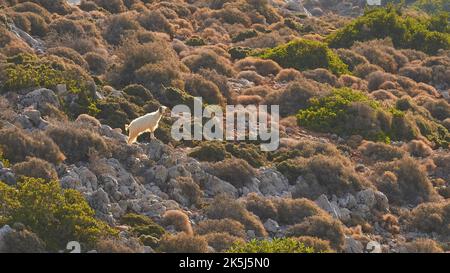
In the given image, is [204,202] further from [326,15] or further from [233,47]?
[326,15]

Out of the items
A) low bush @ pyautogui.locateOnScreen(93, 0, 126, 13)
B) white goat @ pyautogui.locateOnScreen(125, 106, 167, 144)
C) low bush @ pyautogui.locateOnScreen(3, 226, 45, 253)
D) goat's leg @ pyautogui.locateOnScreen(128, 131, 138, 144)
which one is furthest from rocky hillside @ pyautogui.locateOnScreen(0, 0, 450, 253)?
low bush @ pyautogui.locateOnScreen(93, 0, 126, 13)

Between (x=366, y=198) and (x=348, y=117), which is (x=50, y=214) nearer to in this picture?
(x=366, y=198)

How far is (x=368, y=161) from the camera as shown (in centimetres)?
2708

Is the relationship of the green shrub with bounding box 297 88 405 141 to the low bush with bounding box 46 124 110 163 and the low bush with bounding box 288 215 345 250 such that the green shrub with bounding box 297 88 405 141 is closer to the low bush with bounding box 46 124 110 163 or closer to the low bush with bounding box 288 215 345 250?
the low bush with bounding box 288 215 345 250

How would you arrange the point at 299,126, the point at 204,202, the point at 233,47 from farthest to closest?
the point at 233,47 < the point at 299,126 < the point at 204,202

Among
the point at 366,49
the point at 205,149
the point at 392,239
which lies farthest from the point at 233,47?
the point at 392,239

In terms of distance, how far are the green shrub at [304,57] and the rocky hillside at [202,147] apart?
0.22ft

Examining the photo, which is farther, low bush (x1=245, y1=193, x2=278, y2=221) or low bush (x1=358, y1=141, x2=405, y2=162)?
low bush (x1=358, y1=141, x2=405, y2=162)

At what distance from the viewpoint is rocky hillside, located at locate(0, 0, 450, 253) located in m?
18.4

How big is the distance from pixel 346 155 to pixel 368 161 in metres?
0.73

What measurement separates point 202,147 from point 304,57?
47.2ft

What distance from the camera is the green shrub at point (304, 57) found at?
3656 cm

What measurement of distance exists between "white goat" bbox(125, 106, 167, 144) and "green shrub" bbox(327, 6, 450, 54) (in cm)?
2227

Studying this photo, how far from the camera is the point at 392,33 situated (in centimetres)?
4497
